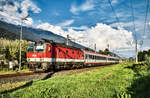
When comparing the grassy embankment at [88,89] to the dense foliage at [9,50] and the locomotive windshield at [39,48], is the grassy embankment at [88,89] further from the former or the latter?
the dense foliage at [9,50]

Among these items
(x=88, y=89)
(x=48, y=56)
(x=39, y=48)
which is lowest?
(x=88, y=89)

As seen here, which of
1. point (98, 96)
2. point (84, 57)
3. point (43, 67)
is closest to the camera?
point (98, 96)

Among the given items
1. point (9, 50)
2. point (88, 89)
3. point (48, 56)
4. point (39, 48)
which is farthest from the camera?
point (9, 50)

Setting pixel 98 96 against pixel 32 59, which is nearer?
pixel 98 96

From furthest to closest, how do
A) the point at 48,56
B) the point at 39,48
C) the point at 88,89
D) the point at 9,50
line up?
1. the point at 9,50
2. the point at 39,48
3. the point at 48,56
4. the point at 88,89

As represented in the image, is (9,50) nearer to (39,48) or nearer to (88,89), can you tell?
(39,48)

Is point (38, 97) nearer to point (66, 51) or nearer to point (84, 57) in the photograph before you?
point (66, 51)

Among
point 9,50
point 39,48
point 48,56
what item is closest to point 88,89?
point 48,56

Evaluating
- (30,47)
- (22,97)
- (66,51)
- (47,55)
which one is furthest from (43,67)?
(22,97)

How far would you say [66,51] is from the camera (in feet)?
61.4

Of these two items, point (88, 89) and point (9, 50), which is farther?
point (9, 50)

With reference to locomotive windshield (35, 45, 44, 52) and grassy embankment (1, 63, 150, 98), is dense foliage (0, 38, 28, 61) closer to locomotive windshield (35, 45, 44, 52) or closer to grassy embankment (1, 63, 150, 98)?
locomotive windshield (35, 45, 44, 52)

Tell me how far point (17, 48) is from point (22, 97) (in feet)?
63.8

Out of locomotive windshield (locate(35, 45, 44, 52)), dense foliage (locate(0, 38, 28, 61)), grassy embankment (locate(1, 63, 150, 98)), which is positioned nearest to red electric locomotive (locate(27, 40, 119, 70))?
locomotive windshield (locate(35, 45, 44, 52))
